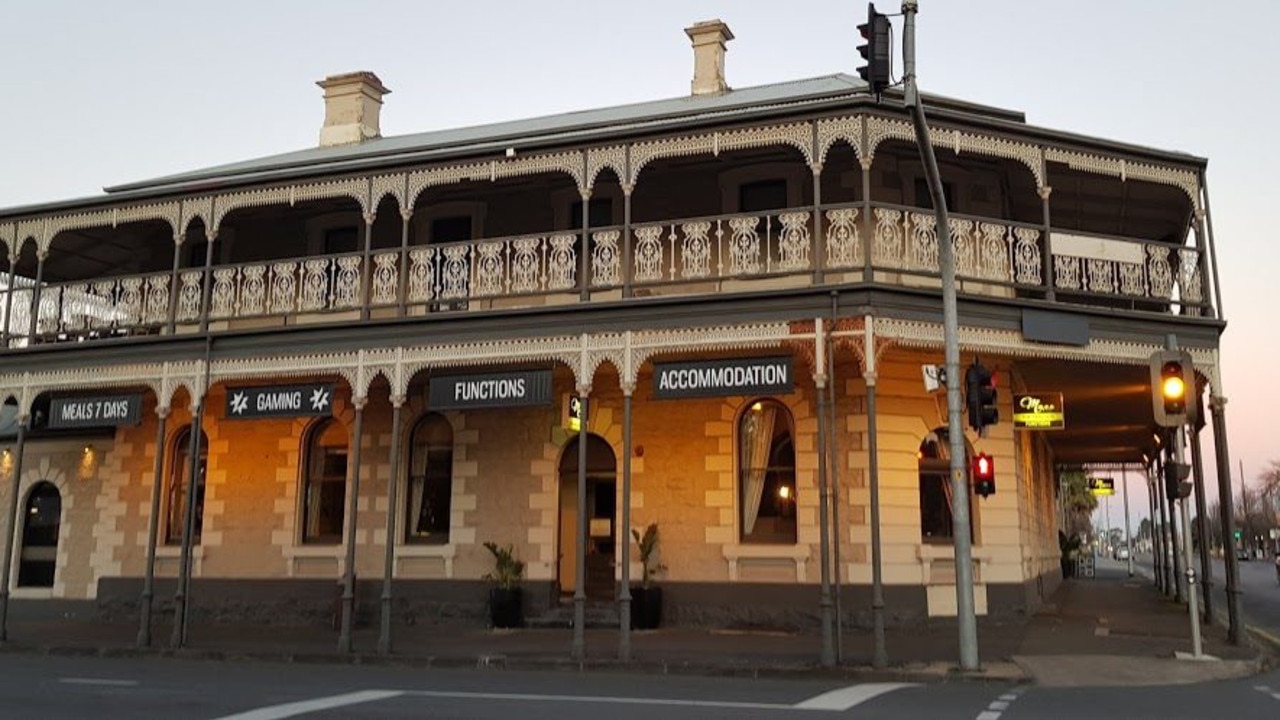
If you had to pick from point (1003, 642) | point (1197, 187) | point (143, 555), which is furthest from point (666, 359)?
point (143, 555)

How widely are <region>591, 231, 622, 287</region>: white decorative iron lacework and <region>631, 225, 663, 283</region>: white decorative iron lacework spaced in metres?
0.29

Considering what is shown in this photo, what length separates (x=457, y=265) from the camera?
16.6 m

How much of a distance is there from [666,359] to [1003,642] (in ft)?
20.6

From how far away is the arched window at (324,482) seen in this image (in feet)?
63.9

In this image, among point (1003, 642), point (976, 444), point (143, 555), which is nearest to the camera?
point (1003, 642)

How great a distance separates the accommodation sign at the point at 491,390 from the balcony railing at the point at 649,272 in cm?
121

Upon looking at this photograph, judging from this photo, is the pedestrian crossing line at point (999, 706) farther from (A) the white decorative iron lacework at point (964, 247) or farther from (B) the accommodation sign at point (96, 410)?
(B) the accommodation sign at point (96, 410)

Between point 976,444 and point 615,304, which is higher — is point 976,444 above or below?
below

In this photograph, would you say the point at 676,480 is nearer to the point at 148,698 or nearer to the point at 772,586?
the point at 772,586

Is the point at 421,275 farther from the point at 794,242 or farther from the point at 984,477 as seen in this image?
the point at 984,477

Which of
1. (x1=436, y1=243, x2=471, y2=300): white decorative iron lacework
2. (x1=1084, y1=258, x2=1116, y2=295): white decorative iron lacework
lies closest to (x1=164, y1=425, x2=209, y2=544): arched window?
(x1=436, y1=243, x2=471, y2=300): white decorative iron lacework

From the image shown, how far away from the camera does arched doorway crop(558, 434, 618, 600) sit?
18.2 m

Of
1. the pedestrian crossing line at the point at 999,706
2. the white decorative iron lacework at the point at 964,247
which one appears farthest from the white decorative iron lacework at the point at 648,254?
the pedestrian crossing line at the point at 999,706

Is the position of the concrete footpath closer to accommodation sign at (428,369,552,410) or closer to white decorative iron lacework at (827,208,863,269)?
accommodation sign at (428,369,552,410)
